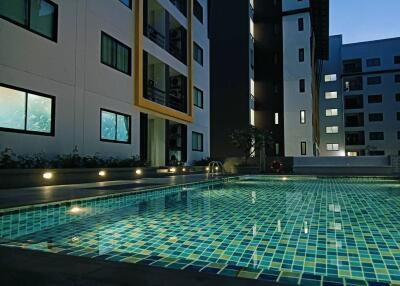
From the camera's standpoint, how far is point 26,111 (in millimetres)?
9234

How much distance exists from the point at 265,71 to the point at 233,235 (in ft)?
89.2

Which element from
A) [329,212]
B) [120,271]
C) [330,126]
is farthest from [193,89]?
[330,126]

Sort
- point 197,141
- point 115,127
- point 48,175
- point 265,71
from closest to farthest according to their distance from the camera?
point 48,175
point 115,127
point 197,141
point 265,71

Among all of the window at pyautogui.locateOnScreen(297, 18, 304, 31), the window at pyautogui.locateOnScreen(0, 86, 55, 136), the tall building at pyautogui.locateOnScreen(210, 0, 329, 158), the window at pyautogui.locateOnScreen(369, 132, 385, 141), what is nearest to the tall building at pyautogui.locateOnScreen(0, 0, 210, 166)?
the window at pyautogui.locateOnScreen(0, 86, 55, 136)

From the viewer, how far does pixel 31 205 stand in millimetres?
5383

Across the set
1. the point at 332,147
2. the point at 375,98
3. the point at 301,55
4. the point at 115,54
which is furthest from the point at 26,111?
the point at 375,98

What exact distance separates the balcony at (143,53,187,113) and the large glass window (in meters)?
1.98

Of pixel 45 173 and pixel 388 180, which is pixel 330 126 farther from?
pixel 45 173

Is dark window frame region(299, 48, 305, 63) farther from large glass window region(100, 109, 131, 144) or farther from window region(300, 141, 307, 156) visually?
large glass window region(100, 109, 131, 144)

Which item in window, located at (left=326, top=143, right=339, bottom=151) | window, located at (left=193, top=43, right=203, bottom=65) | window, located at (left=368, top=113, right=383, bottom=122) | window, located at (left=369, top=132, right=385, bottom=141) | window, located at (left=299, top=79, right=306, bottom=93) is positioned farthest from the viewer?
window, located at (left=368, top=113, right=383, bottom=122)

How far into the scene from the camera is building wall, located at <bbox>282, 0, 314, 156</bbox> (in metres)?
28.2

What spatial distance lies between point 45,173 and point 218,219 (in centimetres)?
569

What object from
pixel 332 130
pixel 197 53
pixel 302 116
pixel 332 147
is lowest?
pixel 332 147

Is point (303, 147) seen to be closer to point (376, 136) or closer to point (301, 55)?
point (301, 55)
